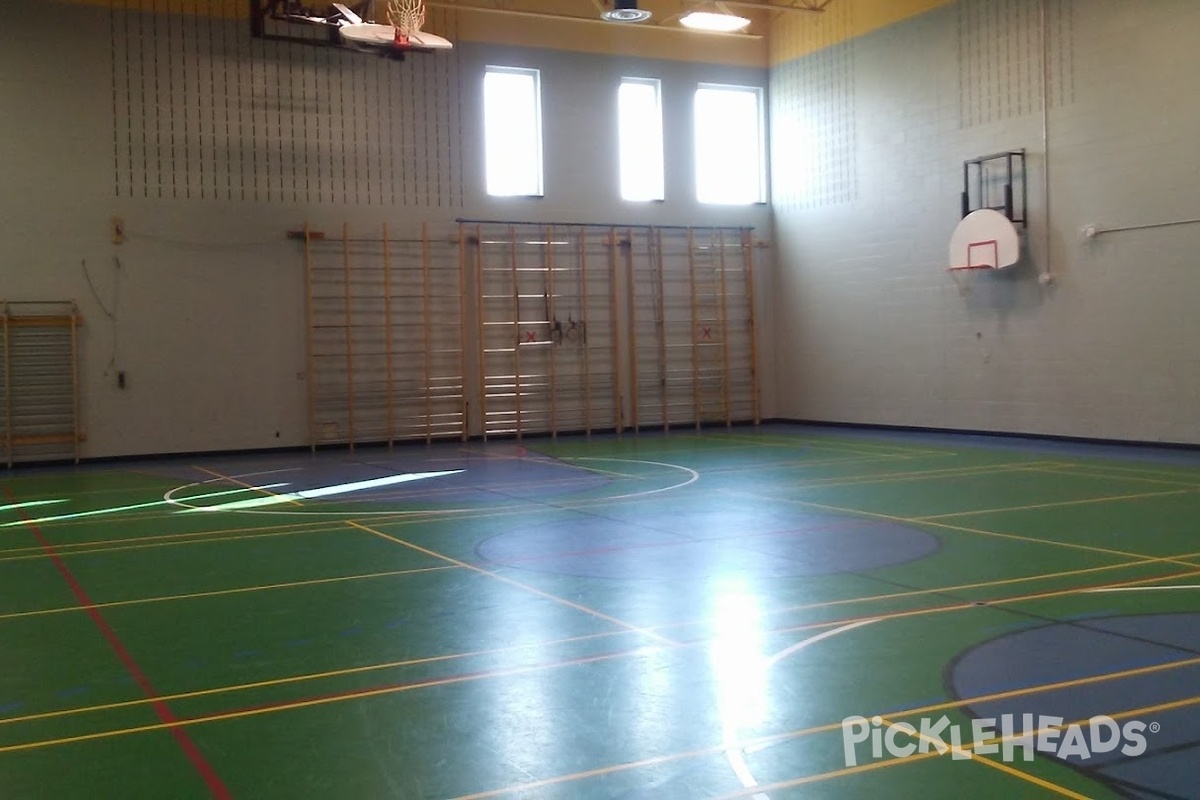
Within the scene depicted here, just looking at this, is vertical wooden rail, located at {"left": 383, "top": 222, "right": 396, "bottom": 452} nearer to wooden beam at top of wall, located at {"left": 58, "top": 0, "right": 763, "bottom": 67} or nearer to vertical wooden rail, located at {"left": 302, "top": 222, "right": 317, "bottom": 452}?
vertical wooden rail, located at {"left": 302, "top": 222, "right": 317, "bottom": 452}

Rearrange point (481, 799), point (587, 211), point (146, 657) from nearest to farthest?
point (481, 799), point (146, 657), point (587, 211)

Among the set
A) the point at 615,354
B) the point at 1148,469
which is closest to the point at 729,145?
the point at 615,354

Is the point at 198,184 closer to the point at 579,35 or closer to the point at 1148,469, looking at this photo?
the point at 579,35

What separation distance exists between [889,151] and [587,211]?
17.0 feet

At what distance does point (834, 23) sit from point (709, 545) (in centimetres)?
1379

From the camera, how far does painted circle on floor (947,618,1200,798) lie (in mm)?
3498

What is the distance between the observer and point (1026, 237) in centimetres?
1530

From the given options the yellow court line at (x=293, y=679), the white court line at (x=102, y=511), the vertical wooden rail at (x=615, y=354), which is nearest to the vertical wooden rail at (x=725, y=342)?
the vertical wooden rail at (x=615, y=354)

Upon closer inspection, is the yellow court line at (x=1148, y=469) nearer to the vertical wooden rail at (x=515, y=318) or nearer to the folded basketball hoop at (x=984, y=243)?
the folded basketball hoop at (x=984, y=243)

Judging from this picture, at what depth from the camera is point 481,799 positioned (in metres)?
3.39

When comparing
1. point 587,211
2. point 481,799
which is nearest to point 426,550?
point 481,799

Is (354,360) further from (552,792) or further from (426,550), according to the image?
(552,792)

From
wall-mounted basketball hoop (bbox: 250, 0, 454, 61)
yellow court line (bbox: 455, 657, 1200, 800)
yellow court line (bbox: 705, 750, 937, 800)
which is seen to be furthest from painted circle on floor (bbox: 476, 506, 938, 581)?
wall-mounted basketball hoop (bbox: 250, 0, 454, 61)

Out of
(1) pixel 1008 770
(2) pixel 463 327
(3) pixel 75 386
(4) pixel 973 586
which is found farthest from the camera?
(2) pixel 463 327
